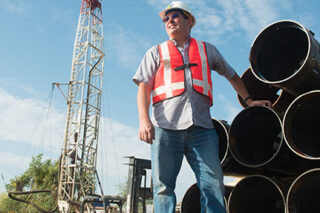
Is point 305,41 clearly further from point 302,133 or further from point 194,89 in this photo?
point 194,89

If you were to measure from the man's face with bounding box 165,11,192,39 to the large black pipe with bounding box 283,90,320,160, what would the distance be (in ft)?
3.19

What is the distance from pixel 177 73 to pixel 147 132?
47 centimetres

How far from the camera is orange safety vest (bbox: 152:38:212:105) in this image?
225cm

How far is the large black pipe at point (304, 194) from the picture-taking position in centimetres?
235

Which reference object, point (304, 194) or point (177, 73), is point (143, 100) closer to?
point (177, 73)

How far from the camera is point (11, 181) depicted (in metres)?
29.5

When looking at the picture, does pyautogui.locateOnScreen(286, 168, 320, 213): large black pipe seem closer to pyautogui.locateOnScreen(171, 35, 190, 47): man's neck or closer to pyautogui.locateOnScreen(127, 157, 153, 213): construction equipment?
pyautogui.locateOnScreen(171, 35, 190, 47): man's neck

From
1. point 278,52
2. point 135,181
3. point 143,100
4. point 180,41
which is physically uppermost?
point 278,52

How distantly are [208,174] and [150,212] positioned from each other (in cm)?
203

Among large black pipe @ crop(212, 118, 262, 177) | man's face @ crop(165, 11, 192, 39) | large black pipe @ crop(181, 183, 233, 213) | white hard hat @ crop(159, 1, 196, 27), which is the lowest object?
large black pipe @ crop(181, 183, 233, 213)

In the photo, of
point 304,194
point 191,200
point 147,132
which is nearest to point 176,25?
point 147,132

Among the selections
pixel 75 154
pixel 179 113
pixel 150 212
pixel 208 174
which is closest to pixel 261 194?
pixel 208 174

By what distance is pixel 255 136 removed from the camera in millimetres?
2969

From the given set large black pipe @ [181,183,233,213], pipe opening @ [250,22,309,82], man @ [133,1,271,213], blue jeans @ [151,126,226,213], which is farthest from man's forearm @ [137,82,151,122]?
large black pipe @ [181,183,233,213]
